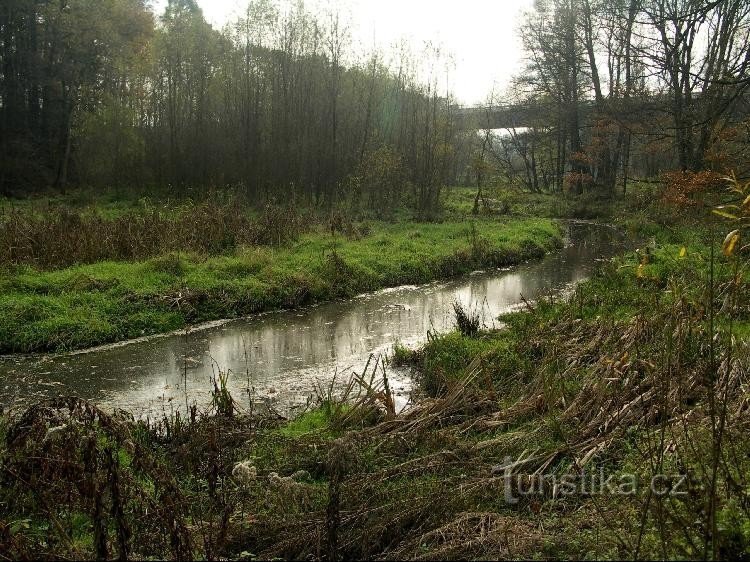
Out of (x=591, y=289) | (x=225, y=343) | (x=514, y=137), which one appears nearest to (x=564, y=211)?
(x=514, y=137)

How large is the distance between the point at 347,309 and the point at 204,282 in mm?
2691

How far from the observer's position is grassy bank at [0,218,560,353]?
8.70 metres

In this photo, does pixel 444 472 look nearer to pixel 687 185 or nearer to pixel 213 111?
pixel 687 185

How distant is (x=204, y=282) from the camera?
10719mm

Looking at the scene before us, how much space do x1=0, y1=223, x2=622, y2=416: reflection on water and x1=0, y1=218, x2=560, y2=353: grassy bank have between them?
1.42ft

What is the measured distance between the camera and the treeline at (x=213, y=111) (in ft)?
71.8

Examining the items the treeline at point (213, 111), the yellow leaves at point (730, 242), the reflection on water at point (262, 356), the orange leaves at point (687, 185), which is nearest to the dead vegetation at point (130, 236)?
the reflection on water at point (262, 356)

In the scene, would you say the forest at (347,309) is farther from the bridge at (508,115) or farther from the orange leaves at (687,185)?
the bridge at (508,115)

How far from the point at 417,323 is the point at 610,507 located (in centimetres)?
700

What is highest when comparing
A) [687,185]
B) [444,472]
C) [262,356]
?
[687,185]

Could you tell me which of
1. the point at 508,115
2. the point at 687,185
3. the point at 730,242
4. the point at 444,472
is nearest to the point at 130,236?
the point at 444,472

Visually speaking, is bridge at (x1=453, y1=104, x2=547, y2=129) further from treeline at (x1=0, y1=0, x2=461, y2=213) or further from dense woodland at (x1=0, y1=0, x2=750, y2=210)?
treeline at (x1=0, y1=0, x2=461, y2=213)

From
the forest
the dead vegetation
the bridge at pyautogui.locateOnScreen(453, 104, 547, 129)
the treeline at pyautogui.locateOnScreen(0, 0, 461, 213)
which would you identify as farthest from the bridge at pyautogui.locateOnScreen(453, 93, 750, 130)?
the dead vegetation

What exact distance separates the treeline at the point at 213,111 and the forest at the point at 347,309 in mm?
131
